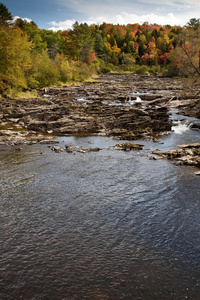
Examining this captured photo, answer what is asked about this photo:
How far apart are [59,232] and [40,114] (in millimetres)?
23081

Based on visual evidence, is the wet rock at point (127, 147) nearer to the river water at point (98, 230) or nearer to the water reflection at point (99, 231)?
the river water at point (98, 230)

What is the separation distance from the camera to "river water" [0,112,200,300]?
22.0 ft

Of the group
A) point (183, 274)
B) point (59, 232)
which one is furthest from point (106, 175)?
point (183, 274)

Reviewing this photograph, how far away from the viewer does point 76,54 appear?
100438 mm

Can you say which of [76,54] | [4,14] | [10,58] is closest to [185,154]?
[10,58]

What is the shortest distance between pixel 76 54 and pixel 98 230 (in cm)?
10199

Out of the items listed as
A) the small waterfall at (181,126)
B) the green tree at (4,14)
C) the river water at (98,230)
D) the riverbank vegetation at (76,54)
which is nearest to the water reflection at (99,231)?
the river water at (98,230)

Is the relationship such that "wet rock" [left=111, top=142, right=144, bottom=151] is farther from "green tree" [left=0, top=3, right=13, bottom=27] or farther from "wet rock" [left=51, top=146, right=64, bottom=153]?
"green tree" [left=0, top=3, right=13, bottom=27]

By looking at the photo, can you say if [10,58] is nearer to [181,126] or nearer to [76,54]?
[181,126]

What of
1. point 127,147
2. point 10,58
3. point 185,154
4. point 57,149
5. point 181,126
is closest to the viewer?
point 185,154

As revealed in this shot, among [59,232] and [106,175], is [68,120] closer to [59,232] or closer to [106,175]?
[106,175]

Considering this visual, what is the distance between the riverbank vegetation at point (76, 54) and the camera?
36.5 metres

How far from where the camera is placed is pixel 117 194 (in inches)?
471

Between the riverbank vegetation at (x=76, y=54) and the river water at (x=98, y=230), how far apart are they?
89.7 feet
